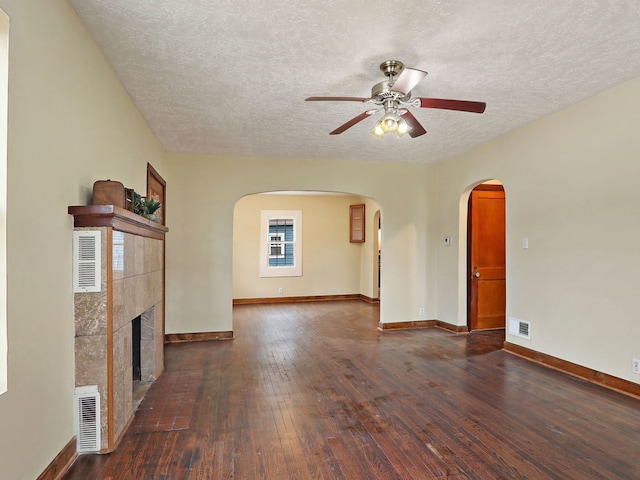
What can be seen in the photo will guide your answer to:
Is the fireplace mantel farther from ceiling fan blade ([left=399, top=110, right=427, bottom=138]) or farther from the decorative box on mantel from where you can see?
ceiling fan blade ([left=399, top=110, right=427, bottom=138])

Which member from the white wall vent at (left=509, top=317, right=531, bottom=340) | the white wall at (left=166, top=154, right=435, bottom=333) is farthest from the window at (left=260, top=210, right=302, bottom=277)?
the white wall vent at (left=509, top=317, right=531, bottom=340)

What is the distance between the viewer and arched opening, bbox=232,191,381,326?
8.90 metres

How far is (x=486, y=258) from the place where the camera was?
231 inches

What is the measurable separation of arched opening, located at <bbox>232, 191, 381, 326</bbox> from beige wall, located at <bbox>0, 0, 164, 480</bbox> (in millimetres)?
6342

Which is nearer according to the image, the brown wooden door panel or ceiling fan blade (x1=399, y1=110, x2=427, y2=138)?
ceiling fan blade (x1=399, y1=110, x2=427, y2=138)

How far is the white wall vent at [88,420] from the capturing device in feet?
7.71

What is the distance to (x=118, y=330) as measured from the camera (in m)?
2.52

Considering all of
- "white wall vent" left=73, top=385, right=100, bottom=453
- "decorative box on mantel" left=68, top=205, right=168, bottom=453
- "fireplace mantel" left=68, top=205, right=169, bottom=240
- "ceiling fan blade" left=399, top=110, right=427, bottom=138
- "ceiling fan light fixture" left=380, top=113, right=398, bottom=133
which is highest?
"ceiling fan blade" left=399, top=110, right=427, bottom=138

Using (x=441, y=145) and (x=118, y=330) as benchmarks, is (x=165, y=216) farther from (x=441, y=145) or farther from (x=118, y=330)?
(x=441, y=145)

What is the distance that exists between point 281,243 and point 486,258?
4.77 m

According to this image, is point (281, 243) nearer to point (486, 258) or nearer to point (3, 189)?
point (486, 258)

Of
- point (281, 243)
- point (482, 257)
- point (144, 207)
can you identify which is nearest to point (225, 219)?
point (144, 207)

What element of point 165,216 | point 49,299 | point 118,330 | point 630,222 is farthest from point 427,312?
point 49,299

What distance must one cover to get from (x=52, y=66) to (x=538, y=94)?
3653 millimetres
